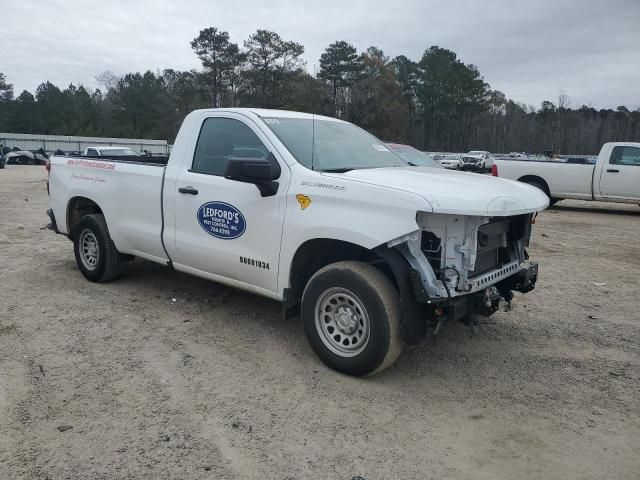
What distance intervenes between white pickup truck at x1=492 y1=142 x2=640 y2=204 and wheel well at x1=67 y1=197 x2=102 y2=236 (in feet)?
38.7

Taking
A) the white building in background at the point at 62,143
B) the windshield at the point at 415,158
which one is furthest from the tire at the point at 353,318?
the white building in background at the point at 62,143

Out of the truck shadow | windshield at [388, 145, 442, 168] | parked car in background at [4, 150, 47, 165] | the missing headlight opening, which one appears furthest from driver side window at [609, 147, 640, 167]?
parked car in background at [4, 150, 47, 165]

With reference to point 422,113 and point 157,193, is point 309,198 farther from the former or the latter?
point 422,113

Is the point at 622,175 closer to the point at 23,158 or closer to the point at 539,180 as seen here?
the point at 539,180

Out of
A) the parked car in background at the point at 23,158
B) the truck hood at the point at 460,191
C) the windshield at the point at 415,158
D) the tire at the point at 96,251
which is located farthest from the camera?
the parked car in background at the point at 23,158

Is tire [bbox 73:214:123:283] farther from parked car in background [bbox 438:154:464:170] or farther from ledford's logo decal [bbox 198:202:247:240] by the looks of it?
parked car in background [bbox 438:154:464:170]

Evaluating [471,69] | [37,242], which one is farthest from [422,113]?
[37,242]

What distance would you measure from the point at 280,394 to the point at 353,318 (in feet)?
2.49

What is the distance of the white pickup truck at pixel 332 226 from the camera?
3.57 m

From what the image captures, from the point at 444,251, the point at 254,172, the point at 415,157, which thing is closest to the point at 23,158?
the point at 415,157

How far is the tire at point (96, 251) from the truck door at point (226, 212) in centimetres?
122

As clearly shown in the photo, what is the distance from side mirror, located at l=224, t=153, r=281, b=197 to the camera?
154 inches

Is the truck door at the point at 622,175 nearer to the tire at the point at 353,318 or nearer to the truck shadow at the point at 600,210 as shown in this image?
the truck shadow at the point at 600,210

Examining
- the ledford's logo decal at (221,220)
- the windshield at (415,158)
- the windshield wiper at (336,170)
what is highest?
the windshield at (415,158)
